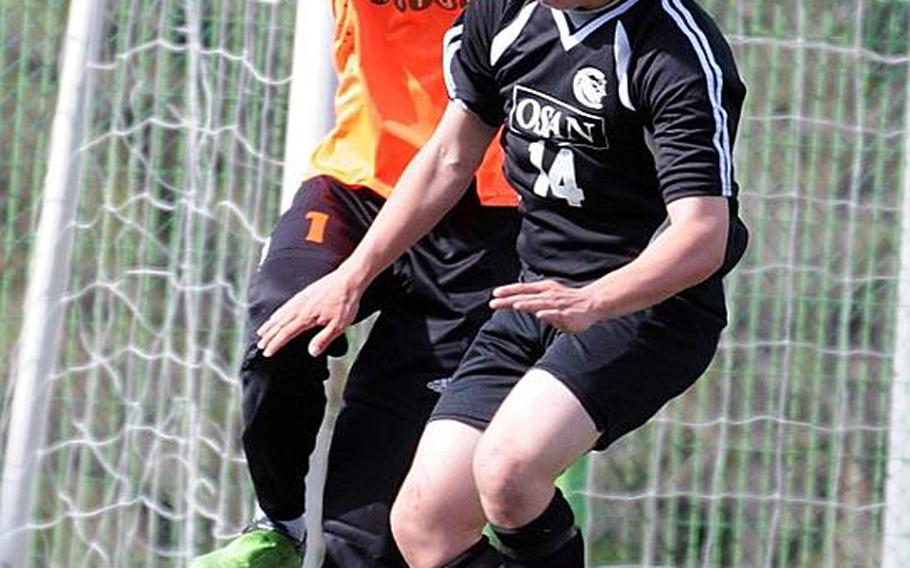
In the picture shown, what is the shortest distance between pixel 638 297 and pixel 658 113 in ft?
1.19

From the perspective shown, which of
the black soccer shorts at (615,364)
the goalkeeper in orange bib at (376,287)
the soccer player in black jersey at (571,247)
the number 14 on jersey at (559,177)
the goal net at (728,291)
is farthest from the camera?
the goal net at (728,291)

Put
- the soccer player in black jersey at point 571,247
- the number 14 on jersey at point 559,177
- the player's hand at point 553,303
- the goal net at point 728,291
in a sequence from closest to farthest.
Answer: the player's hand at point 553,303
the soccer player in black jersey at point 571,247
the number 14 on jersey at point 559,177
the goal net at point 728,291

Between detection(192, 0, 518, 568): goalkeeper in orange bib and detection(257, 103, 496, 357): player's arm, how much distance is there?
21 centimetres

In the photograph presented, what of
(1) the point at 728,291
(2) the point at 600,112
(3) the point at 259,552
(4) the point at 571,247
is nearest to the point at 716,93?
(2) the point at 600,112

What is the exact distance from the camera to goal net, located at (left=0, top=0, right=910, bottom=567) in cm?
607

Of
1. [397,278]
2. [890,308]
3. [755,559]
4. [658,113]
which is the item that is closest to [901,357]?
[890,308]

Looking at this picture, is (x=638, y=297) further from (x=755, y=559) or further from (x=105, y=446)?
(x=105, y=446)

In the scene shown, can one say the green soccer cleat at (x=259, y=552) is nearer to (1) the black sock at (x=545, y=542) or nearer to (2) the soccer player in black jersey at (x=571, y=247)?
(2) the soccer player in black jersey at (x=571, y=247)

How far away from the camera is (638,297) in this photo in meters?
3.95

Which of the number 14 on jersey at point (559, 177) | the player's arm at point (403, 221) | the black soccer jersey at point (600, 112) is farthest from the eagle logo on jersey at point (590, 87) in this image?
the player's arm at point (403, 221)

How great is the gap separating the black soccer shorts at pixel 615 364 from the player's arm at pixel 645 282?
15cm

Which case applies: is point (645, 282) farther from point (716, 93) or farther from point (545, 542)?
point (545, 542)

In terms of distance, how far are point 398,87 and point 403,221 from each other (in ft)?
1.41

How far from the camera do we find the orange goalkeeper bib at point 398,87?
4816mm
